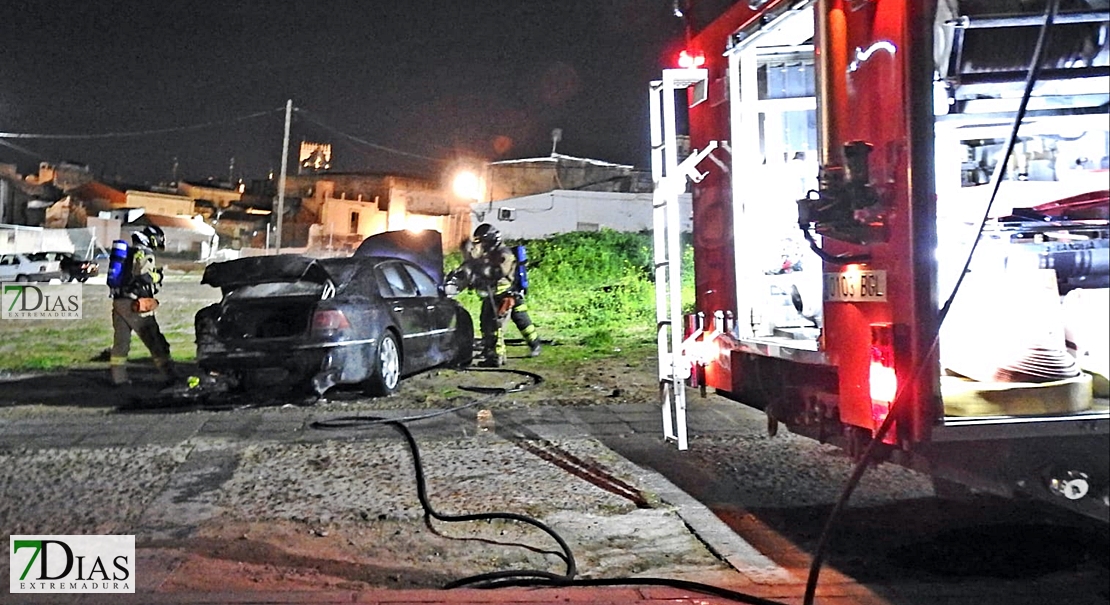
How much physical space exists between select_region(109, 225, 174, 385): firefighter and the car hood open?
3.89 meters

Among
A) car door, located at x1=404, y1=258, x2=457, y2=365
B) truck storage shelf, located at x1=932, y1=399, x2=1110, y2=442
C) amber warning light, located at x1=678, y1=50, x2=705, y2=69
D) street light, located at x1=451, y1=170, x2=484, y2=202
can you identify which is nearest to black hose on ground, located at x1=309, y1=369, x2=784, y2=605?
truck storage shelf, located at x1=932, y1=399, x2=1110, y2=442

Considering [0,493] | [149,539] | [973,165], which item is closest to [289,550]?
[149,539]

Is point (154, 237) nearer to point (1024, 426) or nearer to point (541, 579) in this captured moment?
point (541, 579)

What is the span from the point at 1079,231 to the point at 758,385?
176cm

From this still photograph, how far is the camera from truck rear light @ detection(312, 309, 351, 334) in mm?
8906

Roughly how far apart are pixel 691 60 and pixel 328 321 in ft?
14.8

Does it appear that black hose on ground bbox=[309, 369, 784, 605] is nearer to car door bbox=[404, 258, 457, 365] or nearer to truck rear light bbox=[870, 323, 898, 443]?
truck rear light bbox=[870, 323, 898, 443]

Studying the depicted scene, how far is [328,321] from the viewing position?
8.94 meters

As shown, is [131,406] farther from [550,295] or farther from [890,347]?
[550,295]

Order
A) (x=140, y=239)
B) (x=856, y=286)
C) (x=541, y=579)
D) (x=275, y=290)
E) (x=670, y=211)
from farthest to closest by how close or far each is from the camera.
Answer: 1. (x=140, y=239)
2. (x=275, y=290)
3. (x=670, y=211)
4. (x=541, y=579)
5. (x=856, y=286)

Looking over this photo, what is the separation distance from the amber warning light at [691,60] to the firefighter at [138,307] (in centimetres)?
697

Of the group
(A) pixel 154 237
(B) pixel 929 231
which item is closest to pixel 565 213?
(A) pixel 154 237

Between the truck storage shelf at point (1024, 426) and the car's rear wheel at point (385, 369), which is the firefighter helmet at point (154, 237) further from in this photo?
the truck storage shelf at point (1024, 426)

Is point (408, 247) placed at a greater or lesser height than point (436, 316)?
greater
